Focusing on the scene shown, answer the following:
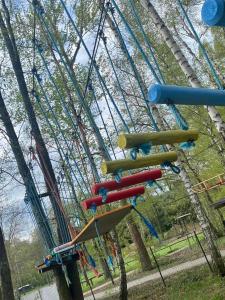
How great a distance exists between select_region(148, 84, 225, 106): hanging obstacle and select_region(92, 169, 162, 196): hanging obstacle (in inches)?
78.3

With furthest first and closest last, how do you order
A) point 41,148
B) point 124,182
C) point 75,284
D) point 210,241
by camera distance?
1. point 41,148
2. point 75,284
3. point 210,241
4. point 124,182

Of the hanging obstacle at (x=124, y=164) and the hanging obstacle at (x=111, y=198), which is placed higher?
the hanging obstacle at (x=111, y=198)

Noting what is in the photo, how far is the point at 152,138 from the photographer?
260 cm

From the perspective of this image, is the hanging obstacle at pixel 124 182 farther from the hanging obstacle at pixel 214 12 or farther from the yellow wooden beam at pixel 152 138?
the hanging obstacle at pixel 214 12

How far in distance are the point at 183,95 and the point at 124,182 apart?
2.08 m

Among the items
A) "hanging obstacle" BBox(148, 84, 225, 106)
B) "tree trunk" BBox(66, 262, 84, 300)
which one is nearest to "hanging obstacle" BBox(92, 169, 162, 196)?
"hanging obstacle" BBox(148, 84, 225, 106)

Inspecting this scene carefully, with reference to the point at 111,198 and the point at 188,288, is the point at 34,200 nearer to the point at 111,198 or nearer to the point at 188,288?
the point at 111,198

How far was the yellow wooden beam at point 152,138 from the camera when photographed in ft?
8.23

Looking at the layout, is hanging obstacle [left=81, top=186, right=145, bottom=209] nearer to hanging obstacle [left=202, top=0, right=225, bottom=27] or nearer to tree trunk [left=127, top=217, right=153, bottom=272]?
hanging obstacle [left=202, top=0, right=225, bottom=27]

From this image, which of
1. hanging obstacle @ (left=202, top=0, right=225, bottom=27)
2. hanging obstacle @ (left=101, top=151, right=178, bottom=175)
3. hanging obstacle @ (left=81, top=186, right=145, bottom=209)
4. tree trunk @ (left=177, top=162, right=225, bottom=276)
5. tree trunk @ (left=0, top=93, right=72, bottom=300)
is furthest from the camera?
tree trunk @ (left=177, top=162, right=225, bottom=276)

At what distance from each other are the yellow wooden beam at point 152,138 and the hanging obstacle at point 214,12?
1011 mm

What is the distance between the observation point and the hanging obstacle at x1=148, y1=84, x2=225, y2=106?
2.06 m

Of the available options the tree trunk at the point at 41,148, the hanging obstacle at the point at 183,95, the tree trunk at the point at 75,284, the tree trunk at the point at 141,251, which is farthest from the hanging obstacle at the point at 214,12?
Answer: the tree trunk at the point at 141,251

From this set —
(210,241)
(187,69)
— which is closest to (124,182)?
(187,69)
